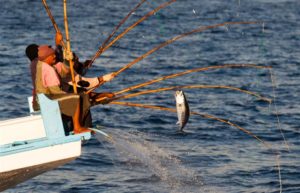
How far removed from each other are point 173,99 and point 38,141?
13036 mm

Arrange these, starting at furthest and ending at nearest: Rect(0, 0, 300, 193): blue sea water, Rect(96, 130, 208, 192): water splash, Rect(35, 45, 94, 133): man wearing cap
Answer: Rect(0, 0, 300, 193): blue sea water
Rect(96, 130, 208, 192): water splash
Rect(35, 45, 94, 133): man wearing cap

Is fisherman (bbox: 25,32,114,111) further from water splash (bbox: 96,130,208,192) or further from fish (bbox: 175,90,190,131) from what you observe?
water splash (bbox: 96,130,208,192)

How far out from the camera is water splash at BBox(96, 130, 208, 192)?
16.3 metres

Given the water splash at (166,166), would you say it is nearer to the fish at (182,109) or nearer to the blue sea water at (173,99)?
the blue sea water at (173,99)

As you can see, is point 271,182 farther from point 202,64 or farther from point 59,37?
point 202,64

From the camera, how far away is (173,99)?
82.8 ft

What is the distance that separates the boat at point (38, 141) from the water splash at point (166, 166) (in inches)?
110

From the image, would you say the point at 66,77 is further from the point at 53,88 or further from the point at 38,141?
the point at 38,141

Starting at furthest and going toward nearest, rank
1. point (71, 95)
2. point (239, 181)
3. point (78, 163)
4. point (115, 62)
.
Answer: point (115, 62) → point (78, 163) → point (239, 181) → point (71, 95)

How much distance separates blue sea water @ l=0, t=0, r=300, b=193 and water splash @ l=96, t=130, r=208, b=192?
0.08 feet

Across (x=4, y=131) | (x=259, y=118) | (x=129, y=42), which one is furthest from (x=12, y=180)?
(x=129, y=42)

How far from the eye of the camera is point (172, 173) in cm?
1780

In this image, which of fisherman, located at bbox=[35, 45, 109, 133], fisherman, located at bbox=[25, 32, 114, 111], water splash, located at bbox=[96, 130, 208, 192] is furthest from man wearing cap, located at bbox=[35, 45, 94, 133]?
water splash, located at bbox=[96, 130, 208, 192]

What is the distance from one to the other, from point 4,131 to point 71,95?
3.08 ft
